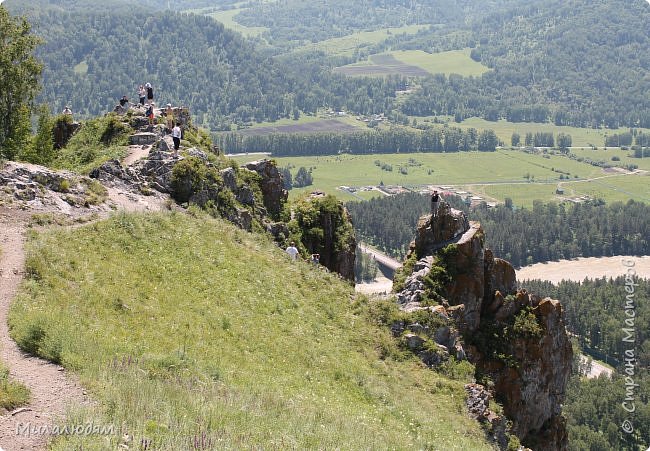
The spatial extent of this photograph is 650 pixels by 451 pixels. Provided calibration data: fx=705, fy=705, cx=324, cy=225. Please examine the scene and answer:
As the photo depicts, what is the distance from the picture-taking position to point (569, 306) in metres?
186

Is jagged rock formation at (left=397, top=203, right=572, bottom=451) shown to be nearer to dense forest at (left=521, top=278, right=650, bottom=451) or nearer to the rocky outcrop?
the rocky outcrop

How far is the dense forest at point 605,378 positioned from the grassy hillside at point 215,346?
68.3 m

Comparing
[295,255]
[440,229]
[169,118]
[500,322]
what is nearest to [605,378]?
[500,322]

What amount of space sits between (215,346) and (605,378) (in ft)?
453

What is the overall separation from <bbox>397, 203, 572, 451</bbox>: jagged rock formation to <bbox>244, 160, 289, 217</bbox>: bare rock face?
50.3 ft

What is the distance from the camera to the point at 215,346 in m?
29.2

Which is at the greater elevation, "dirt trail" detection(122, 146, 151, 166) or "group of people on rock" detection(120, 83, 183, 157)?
"group of people on rock" detection(120, 83, 183, 157)

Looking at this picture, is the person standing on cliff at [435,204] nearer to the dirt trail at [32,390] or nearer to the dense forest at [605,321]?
the dirt trail at [32,390]

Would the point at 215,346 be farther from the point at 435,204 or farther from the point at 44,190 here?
the point at 435,204

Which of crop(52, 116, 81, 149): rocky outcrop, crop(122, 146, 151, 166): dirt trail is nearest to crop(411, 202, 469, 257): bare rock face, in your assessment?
crop(122, 146, 151, 166): dirt trail

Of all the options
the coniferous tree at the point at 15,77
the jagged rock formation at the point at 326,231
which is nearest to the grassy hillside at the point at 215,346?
the jagged rock formation at the point at 326,231

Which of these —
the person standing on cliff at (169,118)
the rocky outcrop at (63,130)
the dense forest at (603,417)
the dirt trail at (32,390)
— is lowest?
the dense forest at (603,417)

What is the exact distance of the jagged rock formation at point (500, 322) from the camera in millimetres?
41812

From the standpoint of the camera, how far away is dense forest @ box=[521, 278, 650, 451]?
428ft
